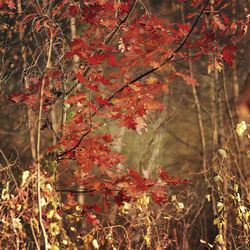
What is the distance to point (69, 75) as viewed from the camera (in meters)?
4.61

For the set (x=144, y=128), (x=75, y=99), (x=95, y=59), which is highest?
(x=95, y=59)

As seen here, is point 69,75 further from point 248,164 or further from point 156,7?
point 156,7

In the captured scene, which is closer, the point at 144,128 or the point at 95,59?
the point at 95,59

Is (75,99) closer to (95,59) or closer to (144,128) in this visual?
(95,59)

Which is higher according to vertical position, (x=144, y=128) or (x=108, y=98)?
(x=108, y=98)

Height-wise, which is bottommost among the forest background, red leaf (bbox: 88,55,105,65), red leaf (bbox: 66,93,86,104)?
the forest background

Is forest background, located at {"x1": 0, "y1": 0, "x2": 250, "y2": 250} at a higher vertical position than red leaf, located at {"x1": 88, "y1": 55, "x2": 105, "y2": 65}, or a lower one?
lower

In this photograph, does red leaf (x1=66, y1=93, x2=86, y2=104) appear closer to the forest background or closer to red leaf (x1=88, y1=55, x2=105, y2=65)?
the forest background

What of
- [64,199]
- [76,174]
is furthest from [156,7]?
[76,174]

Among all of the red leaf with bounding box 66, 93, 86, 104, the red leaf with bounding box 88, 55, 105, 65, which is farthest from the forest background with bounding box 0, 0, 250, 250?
Result: the red leaf with bounding box 88, 55, 105, 65

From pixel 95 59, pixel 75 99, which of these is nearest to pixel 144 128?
pixel 75 99

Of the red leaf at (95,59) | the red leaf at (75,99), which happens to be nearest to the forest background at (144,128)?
the red leaf at (75,99)

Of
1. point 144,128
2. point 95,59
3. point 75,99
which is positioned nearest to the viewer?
point 95,59

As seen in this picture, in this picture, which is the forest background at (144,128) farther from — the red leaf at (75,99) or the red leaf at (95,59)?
the red leaf at (95,59)
